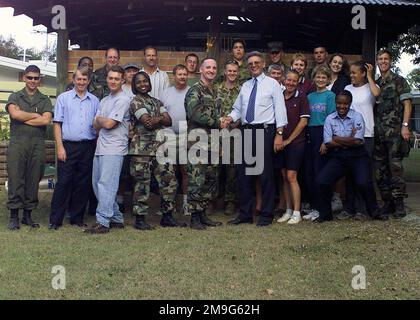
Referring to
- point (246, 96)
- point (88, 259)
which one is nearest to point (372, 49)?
point (246, 96)

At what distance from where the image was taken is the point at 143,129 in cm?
611

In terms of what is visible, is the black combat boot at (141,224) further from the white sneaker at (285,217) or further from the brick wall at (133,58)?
the brick wall at (133,58)

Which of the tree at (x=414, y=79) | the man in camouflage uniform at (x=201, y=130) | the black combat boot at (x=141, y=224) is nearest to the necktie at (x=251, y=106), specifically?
the man in camouflage uniform at (x=201, y=130)

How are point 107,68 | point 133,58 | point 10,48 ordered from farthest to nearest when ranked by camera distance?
point 10,48 → point 133,58 → point 107,68

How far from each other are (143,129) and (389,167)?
311 cm

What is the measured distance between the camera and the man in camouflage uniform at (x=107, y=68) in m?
6.88

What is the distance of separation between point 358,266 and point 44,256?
2915 millimetres

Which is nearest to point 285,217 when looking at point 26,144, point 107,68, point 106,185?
point 106,185

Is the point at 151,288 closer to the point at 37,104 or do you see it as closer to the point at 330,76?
the point at 37,104

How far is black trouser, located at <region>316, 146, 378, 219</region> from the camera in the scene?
6.38m

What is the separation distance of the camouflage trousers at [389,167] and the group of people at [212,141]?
0.01 meters

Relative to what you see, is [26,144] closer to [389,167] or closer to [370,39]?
[389,167]

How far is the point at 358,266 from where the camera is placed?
4.69 m

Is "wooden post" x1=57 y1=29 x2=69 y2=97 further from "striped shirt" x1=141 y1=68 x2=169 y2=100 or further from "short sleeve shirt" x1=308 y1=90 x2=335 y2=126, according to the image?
"short sleeve shirt" x1=308 y1=90 x2=335 y2=126
